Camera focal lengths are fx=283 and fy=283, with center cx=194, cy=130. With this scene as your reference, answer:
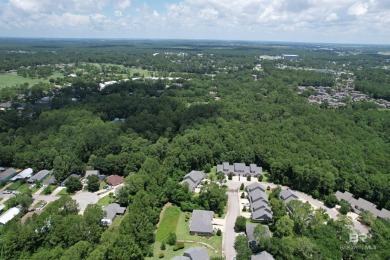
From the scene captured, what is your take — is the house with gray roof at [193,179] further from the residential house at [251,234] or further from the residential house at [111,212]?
the residential house at [251,234]

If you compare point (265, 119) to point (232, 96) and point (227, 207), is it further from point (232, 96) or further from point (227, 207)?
point (227, 207)

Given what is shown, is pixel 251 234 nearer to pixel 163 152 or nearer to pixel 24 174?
pixel 163 152

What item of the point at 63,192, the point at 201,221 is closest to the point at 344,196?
the point at 201,221

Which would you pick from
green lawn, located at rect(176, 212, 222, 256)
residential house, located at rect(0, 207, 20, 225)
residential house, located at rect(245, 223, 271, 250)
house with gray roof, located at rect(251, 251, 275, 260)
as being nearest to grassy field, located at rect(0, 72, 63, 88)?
residential house, located at rect(0, 207, 20, 225)

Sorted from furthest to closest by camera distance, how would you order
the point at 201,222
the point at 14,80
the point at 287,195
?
the point at 14,80, the point at 287,195, the point at 201,222

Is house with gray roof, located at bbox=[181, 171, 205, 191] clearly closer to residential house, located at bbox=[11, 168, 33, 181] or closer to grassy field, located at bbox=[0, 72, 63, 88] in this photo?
residential house, located at bbox=[11, 168, 33, 181]

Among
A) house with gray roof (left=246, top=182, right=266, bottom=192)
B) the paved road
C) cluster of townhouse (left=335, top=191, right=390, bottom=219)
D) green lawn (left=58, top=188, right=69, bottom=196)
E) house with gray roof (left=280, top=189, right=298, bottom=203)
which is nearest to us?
the paved road
